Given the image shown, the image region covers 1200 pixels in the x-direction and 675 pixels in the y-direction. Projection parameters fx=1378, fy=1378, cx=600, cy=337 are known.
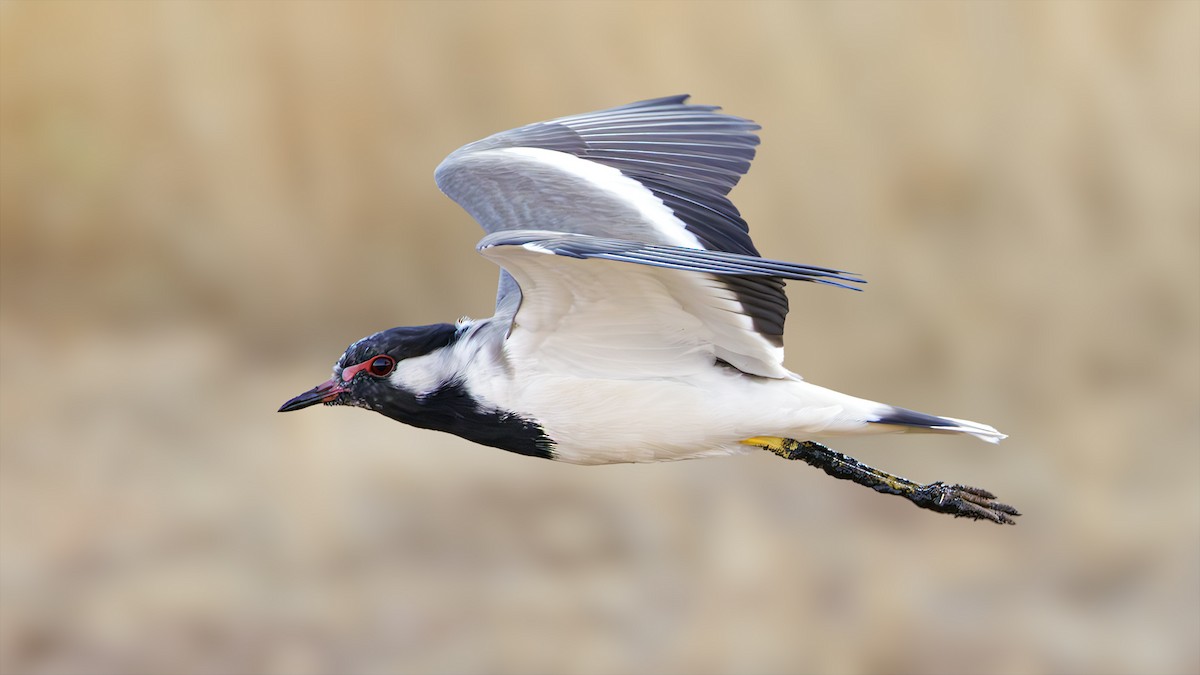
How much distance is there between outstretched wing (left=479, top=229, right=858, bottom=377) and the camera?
252cm

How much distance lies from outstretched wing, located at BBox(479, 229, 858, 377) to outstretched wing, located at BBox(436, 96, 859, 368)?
0.27 feet

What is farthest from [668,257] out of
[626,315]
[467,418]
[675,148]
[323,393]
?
[675,148]

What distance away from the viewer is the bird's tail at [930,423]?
2697 mm

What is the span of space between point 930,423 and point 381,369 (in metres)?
1.11

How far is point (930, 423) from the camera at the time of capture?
107 inches

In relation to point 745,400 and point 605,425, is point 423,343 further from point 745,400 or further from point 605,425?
point 745,400

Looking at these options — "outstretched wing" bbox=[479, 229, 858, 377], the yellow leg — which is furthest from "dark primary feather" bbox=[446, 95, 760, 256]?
the yellow leg

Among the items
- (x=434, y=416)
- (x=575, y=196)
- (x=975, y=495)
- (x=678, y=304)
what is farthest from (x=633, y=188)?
(x=975, y=495)

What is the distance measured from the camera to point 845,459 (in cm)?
295

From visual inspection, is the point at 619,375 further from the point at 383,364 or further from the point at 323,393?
the point at 323,393

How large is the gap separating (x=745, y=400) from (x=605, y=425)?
0.28 meters

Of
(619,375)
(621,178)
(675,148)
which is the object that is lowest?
(619,375)

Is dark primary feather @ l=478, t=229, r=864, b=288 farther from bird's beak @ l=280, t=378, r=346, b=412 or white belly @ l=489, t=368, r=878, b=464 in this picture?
bird's beak @ l=280, t=378, r=346, b=412

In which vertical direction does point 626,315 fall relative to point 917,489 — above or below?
above
